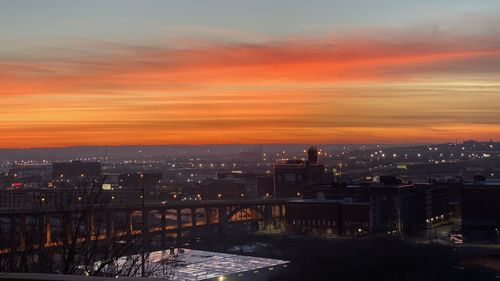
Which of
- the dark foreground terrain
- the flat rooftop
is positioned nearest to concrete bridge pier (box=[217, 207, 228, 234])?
the dark foreground terrain

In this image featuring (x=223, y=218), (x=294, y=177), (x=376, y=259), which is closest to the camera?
(x=376, y=259)

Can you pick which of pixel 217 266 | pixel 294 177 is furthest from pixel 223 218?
pixel 217 266

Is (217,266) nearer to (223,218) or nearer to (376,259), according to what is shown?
(376,259)

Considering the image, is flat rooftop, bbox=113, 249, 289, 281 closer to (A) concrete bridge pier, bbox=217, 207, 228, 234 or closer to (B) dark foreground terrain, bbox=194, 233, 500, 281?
(B) dark foreground terrain, bbox=194, 233, 500, 281

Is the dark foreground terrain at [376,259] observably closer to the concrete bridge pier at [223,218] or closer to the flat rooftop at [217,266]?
the flat rooftop at [217,266]

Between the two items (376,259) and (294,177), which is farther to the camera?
(294,177)

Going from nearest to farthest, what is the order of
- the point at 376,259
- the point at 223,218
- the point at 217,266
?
the point at 217,266 → the point at 376,259 → the point at 223,218

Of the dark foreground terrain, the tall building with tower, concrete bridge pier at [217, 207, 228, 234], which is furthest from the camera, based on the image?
the tall building with tower

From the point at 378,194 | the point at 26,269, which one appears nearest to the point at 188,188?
the point at 378,194

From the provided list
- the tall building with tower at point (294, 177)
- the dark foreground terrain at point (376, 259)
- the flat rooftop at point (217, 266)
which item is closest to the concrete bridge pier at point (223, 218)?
the dark foreground terrain at point (376, 259)

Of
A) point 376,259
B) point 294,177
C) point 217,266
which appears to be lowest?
point 376,259

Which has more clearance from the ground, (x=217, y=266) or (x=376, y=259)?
(x=217, y=266)
